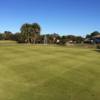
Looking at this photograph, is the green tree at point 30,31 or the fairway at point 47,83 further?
the green tree at point 30,31

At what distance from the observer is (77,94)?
10422mm

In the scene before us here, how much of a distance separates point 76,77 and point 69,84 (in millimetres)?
1706

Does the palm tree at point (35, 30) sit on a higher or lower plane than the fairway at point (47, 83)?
higher

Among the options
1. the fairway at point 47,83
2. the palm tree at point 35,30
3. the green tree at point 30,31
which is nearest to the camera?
the fairway at point 47,83

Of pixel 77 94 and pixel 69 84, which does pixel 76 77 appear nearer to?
pixel 69 84

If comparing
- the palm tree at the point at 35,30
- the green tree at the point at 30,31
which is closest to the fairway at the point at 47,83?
the green tree at the point at 30,31

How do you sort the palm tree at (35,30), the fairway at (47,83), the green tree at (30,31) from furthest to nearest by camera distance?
the palm tree at (35,30)
the green tree at (30,31)
the fairway at (47,83)

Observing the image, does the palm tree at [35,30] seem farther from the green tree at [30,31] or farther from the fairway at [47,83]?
the fairway at [47,83]

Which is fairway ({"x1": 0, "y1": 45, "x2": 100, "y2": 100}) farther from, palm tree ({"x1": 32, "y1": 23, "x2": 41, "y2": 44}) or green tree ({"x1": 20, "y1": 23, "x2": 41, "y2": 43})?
palm tree ({"x1": 32, "y1": 23, "x2": 41, "y2": 44})

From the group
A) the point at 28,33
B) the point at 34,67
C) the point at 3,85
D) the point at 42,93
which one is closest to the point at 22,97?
the point at 42,93

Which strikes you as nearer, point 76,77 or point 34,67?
point 76,77

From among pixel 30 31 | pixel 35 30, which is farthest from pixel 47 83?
pixel 30 31

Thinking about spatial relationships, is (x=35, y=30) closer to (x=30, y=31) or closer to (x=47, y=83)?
(x=30, y=31)

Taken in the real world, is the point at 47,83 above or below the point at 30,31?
below
